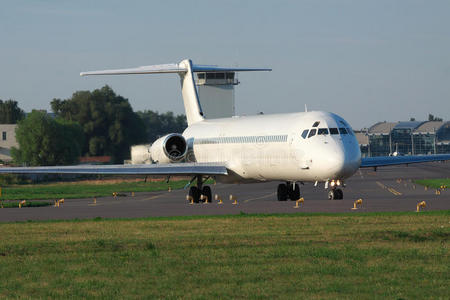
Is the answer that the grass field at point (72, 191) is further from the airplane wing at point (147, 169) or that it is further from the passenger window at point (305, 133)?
the passenger window at point (305, 133)

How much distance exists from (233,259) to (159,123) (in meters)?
179

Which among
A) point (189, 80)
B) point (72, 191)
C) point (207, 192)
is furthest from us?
point (72, 191)

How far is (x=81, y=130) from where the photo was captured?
10831 cm

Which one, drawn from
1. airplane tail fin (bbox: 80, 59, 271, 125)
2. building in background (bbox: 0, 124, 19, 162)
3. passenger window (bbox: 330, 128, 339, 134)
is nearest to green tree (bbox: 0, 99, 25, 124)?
building in background (bbox: 0, 124, 19, 162)

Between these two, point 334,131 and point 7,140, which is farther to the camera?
point 7,140

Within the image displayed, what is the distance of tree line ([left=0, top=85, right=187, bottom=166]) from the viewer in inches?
3802

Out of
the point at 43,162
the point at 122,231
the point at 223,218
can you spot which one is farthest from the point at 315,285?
the point at 43,162

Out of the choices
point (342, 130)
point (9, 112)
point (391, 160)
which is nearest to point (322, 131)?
point (342, 130)

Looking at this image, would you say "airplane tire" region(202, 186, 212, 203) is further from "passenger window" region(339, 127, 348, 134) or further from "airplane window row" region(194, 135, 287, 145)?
"passenger window" region(339, 127, 348, 134)

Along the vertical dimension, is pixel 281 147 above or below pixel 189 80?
below

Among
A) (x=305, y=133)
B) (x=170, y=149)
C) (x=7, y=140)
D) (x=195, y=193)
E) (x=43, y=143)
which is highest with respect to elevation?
(x=7, y=140)

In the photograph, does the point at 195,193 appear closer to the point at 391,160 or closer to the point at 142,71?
the point at 391,160

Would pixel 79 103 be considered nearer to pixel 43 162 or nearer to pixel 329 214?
pixel 43 162

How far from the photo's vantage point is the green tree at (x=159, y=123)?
18562cm
